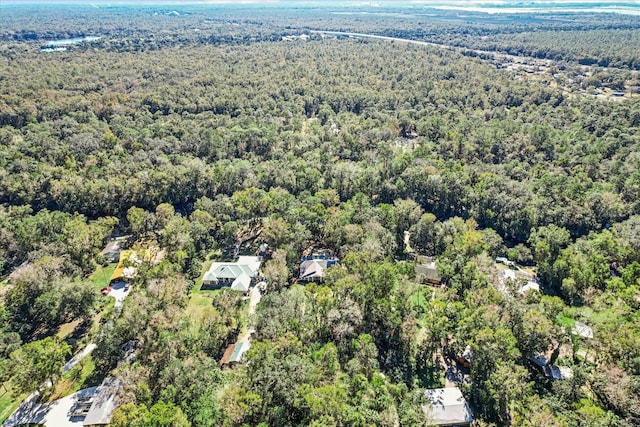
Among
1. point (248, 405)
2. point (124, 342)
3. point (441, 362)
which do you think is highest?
point (248, 405)

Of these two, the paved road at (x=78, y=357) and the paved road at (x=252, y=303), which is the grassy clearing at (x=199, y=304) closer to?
the paved road at (x=252, y=303)

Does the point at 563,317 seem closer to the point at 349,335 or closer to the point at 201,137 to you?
the point at 349,335

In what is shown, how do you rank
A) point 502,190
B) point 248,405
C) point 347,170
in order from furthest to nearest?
1. point 347,170
2. point 502,190
3. point 248,405

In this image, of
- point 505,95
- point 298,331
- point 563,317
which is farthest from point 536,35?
point 298,331

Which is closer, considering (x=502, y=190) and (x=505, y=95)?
(x=502, y=190)

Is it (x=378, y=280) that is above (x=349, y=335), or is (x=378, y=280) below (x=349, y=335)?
above

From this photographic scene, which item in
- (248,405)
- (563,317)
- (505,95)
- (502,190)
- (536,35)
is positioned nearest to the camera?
(248,405)

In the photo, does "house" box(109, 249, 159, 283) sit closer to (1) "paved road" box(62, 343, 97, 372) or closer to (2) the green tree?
(1) "paved road" box(62, 343, 97, 372)

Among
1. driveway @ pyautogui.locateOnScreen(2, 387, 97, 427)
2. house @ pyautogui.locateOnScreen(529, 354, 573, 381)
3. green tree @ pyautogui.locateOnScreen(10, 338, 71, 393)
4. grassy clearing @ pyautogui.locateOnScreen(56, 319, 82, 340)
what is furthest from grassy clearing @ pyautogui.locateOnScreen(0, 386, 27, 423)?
house @ pyautogui.locateOnScreen(529, 354, 573, 381)
